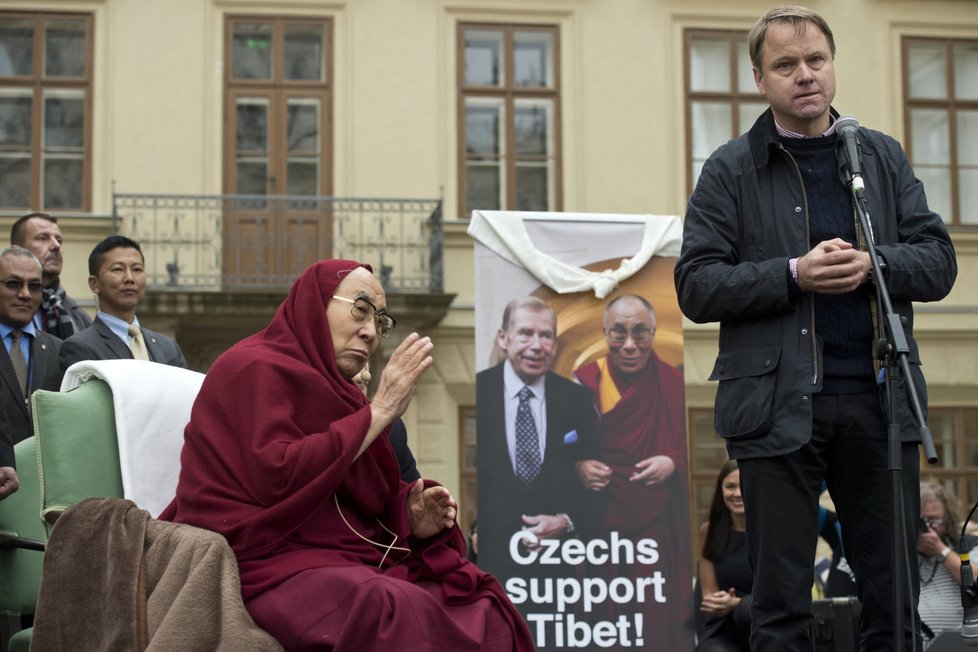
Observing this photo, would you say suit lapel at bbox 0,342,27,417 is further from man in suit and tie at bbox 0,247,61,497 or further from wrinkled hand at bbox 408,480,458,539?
wrinkled hand at bbox 408,480,458,539

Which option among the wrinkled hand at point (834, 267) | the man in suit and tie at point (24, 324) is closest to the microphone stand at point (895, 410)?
the wrinkled hand at point (834, 267)

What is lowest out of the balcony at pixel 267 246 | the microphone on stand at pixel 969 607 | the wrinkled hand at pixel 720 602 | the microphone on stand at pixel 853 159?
the wrinkled hand at pixel 720 602

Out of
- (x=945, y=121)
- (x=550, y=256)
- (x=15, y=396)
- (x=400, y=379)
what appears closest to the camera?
(x=400, y=379)

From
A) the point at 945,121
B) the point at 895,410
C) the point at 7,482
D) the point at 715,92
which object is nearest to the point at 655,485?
the point at 7,482

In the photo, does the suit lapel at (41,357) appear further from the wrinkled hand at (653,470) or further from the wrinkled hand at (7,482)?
the wrinkled hand at (653,470)

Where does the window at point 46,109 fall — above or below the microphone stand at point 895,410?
above

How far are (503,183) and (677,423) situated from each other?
31.0 ft

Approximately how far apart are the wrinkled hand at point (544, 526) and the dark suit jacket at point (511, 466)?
27mm

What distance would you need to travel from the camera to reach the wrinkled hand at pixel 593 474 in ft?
25.0

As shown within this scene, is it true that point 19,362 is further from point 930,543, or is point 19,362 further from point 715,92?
point 715,92

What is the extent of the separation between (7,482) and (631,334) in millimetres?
3865

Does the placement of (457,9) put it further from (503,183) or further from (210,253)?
(210,253)

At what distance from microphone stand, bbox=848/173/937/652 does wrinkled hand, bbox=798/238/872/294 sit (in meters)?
0.04

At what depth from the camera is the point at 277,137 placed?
16641 mm
